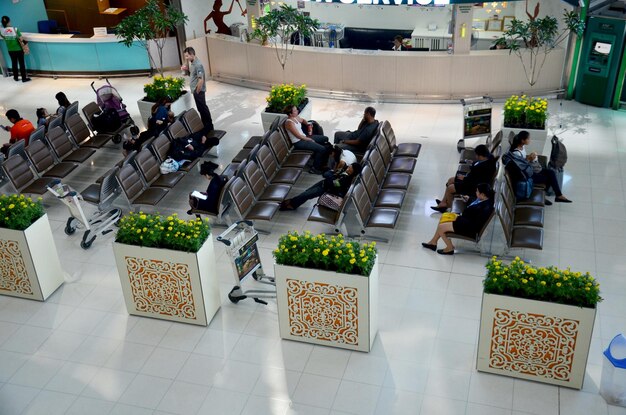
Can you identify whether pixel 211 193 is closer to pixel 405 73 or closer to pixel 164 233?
pixel 164 233

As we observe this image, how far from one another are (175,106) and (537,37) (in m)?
7.16

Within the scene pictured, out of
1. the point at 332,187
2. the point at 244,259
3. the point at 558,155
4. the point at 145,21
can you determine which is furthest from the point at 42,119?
the point at 558,155

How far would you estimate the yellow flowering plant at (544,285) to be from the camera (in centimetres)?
666

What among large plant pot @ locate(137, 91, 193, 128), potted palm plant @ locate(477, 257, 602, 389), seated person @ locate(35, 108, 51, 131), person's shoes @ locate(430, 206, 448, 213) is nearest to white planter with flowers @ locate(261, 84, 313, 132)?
large plant pot @ locate(137, 91, 193, 128)

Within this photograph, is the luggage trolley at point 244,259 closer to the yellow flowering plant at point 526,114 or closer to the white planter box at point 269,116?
the white planter box at point 269,116

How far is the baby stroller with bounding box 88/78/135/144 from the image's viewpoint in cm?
1312

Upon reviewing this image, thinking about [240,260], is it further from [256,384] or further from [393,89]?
[393,89]

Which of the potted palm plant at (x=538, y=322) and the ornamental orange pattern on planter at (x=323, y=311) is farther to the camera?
the ornamental orange pattern on planter at (x=323, y=311)

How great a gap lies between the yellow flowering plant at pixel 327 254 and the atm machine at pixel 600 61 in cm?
877

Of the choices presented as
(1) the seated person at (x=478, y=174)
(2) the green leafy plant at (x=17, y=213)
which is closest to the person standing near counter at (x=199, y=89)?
(2) the green leafy plant at (x=17, y=213)

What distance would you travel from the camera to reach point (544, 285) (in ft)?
22.0

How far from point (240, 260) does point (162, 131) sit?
463 centimetres

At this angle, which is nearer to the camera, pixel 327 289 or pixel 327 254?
pixel 327 254

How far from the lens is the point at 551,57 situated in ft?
48.0
